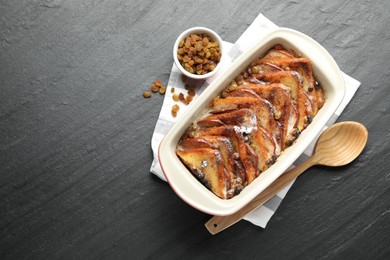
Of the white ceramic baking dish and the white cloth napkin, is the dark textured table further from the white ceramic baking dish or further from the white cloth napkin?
the white ceramic baking dish

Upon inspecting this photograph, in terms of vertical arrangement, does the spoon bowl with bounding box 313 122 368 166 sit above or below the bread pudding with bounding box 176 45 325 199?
below

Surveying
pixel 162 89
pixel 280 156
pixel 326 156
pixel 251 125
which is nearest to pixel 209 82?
pixel 162 89

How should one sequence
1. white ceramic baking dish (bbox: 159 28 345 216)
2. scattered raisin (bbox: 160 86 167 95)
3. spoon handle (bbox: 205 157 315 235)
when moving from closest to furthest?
white ceramic baking dish (bbox: 159 28 345 216) < spoon handle (bbox: 205 157 315 235) < scattered raisin (bbox: 160 86 167 95)

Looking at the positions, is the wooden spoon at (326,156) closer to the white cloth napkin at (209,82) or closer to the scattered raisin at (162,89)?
the white cloth napkin at (209,82)

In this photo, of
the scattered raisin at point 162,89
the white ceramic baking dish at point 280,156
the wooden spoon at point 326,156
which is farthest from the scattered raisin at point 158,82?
the wooden spoon at point 326,156

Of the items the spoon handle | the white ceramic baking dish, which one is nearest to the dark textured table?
the spoon handle

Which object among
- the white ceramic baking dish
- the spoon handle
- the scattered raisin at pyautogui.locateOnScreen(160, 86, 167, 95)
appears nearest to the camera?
the white ceramic baking dish

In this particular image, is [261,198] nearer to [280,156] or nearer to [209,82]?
[280,156]
